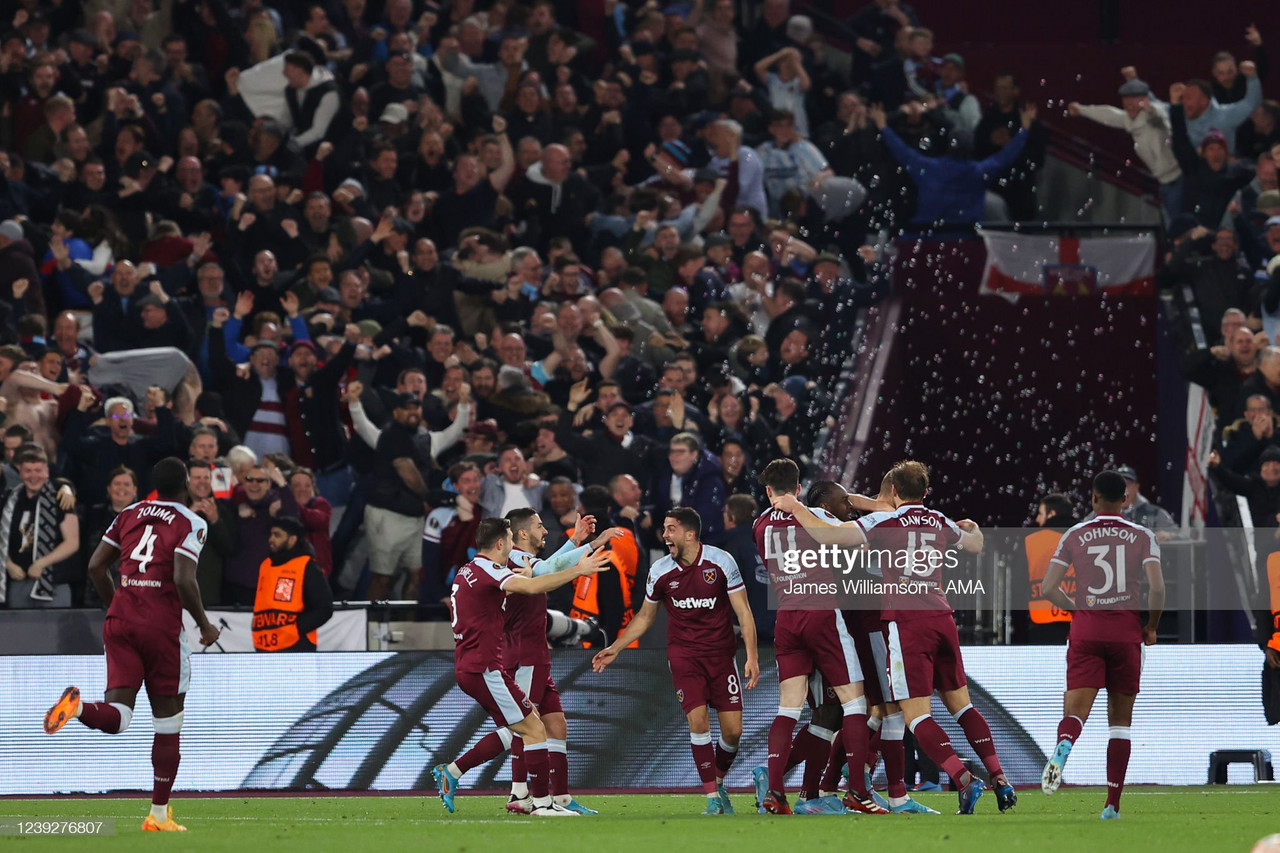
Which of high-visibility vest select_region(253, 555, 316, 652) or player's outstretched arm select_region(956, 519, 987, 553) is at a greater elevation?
player's outstretched arm select_region(956, 519, 987, 553)

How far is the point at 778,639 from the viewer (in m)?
11.8

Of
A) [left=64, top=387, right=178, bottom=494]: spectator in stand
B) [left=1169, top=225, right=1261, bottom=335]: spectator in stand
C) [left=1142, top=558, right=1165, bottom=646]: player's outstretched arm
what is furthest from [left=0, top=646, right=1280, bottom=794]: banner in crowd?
[left=1169, top=225, right=1261, bottom=335]: spectator in stand

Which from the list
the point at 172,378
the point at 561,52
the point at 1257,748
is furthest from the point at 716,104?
the point at 1257,748

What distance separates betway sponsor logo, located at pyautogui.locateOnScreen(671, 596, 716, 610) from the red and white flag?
9.48 meters

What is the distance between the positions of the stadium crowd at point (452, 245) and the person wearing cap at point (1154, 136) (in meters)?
0.10

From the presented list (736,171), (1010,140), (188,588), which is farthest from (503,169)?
(188,588)

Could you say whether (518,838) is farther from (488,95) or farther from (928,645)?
(488,95)

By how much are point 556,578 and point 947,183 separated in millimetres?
10998

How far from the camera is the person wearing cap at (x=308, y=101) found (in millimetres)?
20156

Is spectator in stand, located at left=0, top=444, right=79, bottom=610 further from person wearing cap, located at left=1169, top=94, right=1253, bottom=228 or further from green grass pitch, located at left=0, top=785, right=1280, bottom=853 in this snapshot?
person wearing cap, located at left=1169, top=94, right=1253, bottom=228

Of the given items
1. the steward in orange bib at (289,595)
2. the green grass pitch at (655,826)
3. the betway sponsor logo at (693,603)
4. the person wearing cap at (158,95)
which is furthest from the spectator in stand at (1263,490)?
the person wearing cap at (158,95)

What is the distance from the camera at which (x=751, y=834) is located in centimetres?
1010

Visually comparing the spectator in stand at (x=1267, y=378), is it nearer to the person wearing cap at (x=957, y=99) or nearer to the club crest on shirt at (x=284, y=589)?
the person wearing cap at (x=957, y=99)

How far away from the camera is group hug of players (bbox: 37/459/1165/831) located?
11070 millimetres
